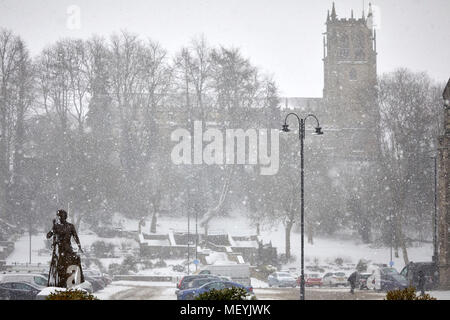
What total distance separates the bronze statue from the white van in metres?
14.2

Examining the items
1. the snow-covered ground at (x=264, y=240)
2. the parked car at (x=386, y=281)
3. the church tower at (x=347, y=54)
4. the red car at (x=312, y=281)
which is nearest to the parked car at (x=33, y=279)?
the snow-covered ground at (x=264, y=240)

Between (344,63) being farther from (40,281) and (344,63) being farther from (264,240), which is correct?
(40,281)

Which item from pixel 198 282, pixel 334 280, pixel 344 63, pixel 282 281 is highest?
pixel 344 63

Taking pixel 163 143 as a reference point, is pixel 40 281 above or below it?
below

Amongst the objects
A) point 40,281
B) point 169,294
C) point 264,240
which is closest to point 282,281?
point 169,294

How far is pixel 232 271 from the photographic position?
100 ft

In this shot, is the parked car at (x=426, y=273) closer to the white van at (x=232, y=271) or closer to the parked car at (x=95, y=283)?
the white van at (x=232, y=271)

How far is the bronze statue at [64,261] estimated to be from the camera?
629 inches

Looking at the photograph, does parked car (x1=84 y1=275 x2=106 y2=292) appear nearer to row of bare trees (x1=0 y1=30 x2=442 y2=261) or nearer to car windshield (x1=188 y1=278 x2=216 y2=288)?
car windshield (x1=188 y1=278 x2=216 y2=288)

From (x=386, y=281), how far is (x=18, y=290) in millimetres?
15247

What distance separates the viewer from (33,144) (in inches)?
2032
